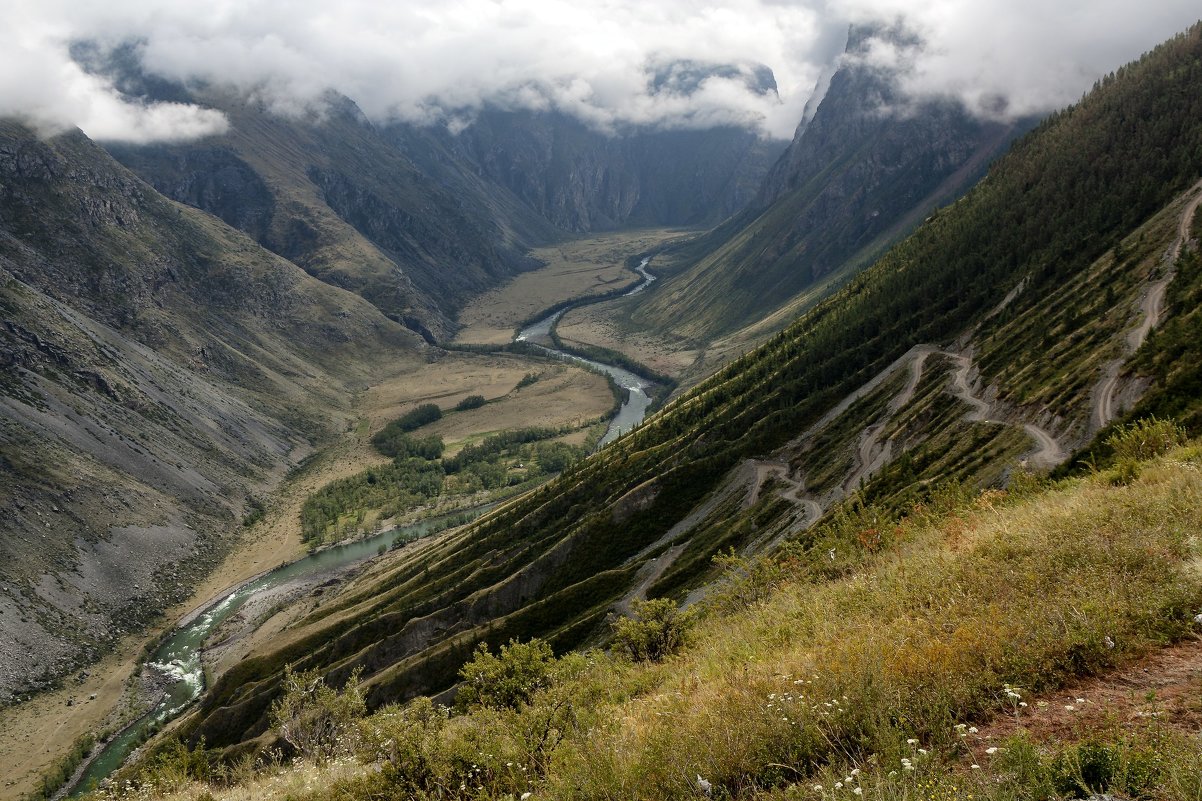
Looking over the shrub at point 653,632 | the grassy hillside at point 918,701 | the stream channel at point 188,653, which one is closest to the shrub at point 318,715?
the shrub at point 653,632

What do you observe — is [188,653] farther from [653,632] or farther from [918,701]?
[918,701]

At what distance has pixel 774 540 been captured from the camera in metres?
95.2

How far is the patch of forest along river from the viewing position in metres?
114

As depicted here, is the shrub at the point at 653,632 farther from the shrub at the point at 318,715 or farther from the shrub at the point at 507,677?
the shrub at the point at 318,715

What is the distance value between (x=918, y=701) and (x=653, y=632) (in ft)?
105

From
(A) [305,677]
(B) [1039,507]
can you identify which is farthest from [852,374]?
(B) [1039,507]

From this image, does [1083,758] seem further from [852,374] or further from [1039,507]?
[852,374]

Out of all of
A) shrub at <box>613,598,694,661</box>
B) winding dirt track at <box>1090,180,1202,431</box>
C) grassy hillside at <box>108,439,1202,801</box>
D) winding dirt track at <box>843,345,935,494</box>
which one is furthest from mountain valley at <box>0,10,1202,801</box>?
winding dirt track at <box>843,345,935,494</box>

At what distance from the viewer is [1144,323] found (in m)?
92.6

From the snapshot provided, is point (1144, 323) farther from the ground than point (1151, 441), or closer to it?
farther from the ground

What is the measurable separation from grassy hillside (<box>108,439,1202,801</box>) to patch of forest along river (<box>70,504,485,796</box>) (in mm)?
109996

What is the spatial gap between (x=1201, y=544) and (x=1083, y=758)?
9.25 metres

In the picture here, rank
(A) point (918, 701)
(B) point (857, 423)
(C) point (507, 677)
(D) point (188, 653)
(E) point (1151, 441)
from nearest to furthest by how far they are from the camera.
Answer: (A) point (918, 701)
(E) point (1151, 441)
(C) point (507, 677)
(B) point (857, 423)
(D) point (188, 653)

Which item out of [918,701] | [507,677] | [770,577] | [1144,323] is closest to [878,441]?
[1144,323]
